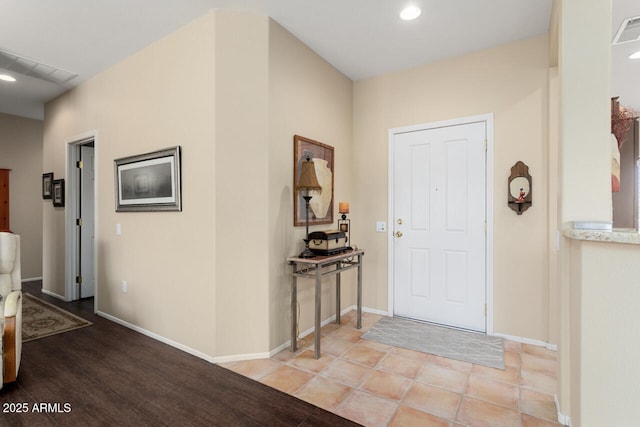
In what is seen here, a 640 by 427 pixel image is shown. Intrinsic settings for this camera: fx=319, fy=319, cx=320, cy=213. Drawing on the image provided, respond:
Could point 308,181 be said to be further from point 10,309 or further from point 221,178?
point 10,309

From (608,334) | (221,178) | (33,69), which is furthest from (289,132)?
(33,69)

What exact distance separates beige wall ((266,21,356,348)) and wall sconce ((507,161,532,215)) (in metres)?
1.74

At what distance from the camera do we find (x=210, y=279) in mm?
2592

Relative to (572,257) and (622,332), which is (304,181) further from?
(622,332)

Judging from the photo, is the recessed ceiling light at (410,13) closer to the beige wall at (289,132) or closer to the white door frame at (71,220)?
the beige wall at (289,132)

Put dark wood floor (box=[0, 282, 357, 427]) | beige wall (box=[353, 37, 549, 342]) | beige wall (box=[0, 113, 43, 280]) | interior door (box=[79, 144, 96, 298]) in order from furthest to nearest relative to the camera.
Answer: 1. beige wall (box=[0, 113, 43, 280])
2. interior door (box=[79, 144, 96, 298])
3. beige wall (box=[353, 37, 549, 342])
4. dark wood floor (box=[0, 282, 357, 427])

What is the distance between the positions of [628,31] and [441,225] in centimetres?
225

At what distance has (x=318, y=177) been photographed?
3.28 metres

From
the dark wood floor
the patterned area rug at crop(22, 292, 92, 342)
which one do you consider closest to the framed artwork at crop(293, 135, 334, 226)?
the dark wood floor

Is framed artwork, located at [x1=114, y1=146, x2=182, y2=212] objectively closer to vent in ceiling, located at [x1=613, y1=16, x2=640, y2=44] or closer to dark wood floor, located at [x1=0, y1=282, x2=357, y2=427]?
dark wood floor, located at [x1=0, y1=282, x2=357, y2=427]

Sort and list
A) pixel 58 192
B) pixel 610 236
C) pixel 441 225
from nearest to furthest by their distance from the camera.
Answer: pixel 610 236 → pixel 441 225 → pixel 58 192

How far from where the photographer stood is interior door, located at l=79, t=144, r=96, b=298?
4.33 m

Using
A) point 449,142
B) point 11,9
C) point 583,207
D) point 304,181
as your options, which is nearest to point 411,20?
point 449,142

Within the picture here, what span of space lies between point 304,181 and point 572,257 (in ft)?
6.36
